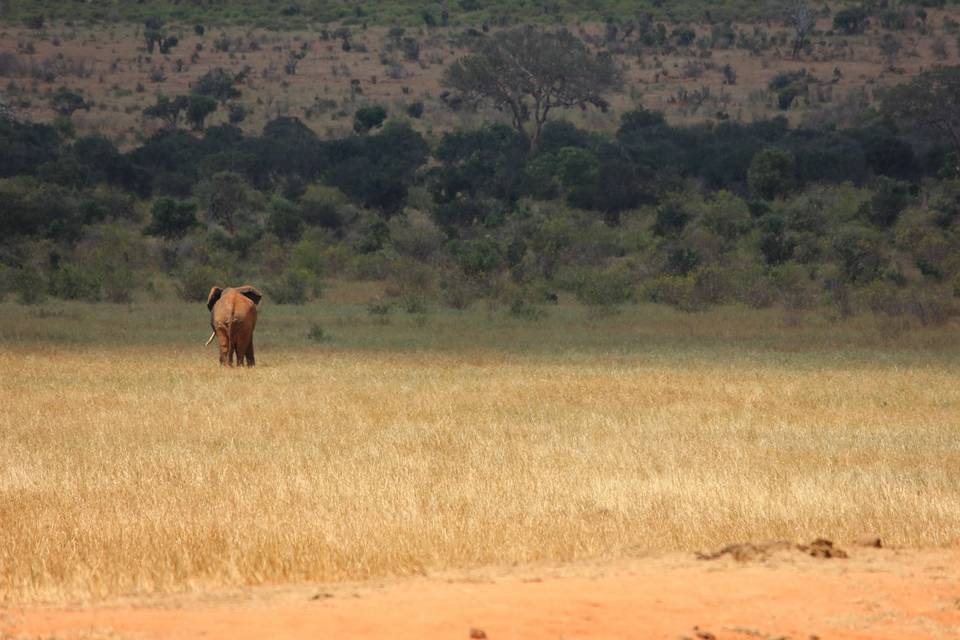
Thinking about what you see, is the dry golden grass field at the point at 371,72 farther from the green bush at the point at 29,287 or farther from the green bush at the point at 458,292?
the green bush at the point at 29,287

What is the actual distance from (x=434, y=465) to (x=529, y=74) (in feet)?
165

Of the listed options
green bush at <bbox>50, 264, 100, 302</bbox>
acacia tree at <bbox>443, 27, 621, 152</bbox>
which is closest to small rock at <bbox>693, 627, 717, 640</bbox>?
green bush at <bbox>50, 264, 100, 302</bbox>

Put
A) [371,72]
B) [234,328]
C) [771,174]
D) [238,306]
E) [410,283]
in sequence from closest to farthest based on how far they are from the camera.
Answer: [234,328], [238,306], [410,283], [771,174], [371,72]

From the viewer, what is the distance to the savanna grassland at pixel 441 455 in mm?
8906

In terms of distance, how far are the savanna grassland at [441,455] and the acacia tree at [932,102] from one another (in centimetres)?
3182

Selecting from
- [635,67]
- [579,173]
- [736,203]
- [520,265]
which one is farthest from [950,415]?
[635,67]

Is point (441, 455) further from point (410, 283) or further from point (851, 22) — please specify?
point (851, 22)

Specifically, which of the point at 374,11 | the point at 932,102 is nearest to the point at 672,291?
the point at 932,102

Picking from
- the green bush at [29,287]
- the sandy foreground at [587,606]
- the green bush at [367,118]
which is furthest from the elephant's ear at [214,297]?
the green bush at [367,118]

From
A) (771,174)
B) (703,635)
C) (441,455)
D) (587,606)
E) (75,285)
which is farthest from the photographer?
(771,174)

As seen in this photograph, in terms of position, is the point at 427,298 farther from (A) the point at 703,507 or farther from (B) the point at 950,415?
(A) the point at 703,507

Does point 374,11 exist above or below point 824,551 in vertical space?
above

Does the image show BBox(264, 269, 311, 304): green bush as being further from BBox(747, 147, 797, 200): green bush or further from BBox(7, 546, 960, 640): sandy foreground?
BBox(7, 546, 960, 640): sandy foreground

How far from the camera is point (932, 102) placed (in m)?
54.1
